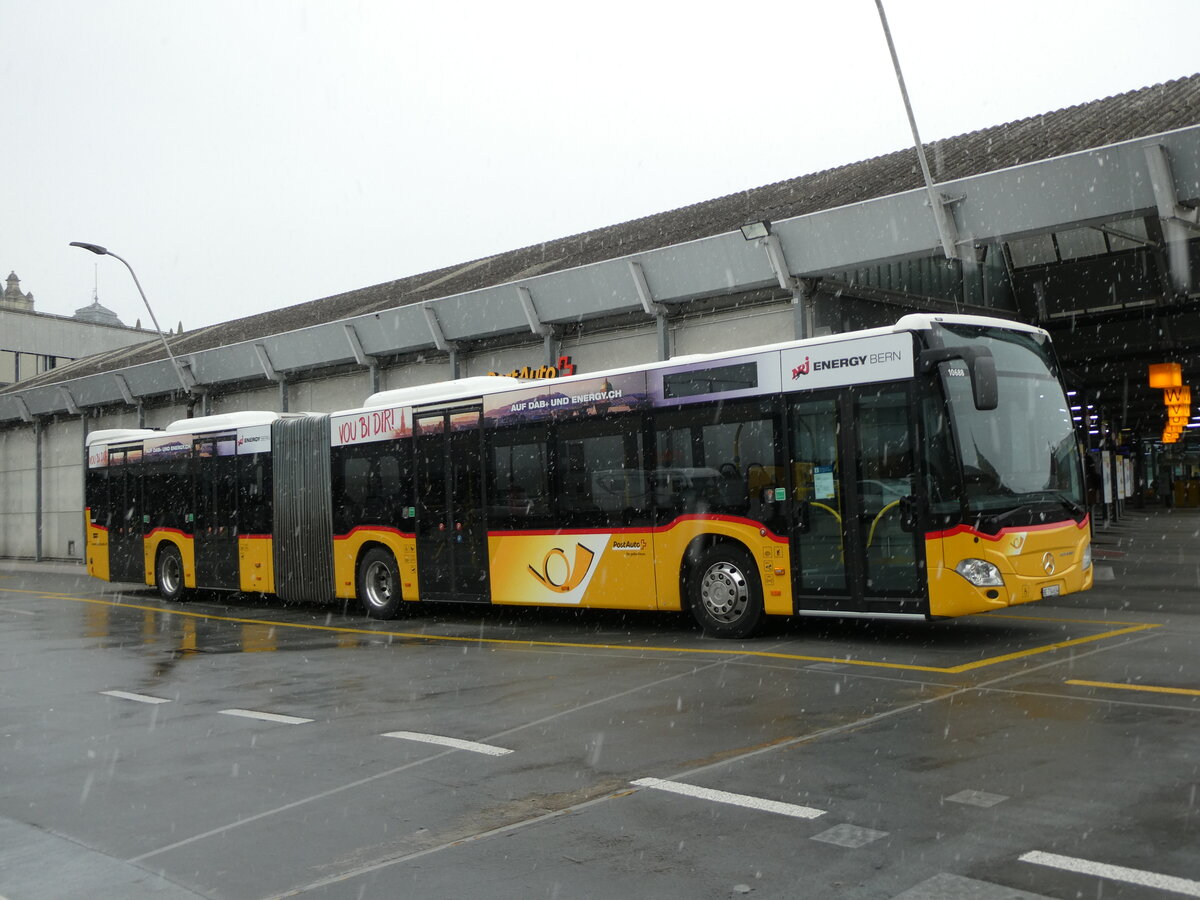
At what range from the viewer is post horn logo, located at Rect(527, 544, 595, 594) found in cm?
1399

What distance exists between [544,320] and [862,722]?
15.1 m

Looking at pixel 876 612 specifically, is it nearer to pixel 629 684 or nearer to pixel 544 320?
pixel 629 684

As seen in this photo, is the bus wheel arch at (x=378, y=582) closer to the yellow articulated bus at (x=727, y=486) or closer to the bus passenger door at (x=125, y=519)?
the yellow articulated bus at (x=727, y=486)

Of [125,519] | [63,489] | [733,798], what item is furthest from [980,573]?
[63,489]

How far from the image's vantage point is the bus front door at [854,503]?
11133 mm

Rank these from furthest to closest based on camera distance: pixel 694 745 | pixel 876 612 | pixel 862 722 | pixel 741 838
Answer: pixel 876 612
pixel 862 722
pixel 694 745
pixel 741 838

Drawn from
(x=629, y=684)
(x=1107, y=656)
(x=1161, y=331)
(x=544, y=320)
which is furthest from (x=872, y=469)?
(x=1161, y=331)

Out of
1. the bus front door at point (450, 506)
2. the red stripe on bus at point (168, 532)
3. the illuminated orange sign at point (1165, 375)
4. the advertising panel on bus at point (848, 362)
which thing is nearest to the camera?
the advertising panel on bus at point (848, 362)

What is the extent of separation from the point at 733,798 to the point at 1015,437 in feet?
22.1

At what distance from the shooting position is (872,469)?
11.4m

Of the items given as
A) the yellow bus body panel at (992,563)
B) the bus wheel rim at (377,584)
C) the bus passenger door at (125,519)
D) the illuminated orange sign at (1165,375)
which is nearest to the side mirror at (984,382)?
the yellow bus body panel at (992,563)

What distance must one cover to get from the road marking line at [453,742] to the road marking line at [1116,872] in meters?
3.53

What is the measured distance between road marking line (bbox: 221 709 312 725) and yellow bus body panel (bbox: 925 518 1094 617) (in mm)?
5859

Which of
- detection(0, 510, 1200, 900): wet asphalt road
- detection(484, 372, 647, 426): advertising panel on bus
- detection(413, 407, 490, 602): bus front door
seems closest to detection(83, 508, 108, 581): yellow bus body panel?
detection(413, 407, 490, 602): bus front door
